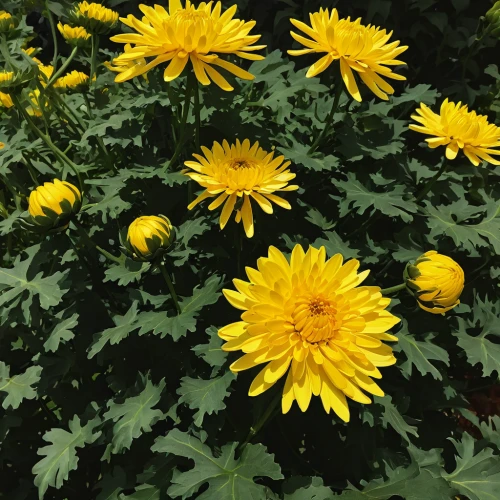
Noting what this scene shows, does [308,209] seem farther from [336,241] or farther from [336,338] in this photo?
[336,338]

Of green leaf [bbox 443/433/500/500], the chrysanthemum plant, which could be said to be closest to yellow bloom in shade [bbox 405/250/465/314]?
the chrysanthemum plant

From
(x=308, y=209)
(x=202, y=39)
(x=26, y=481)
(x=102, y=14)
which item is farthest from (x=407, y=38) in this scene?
(x=26, y=481)

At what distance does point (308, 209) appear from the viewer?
1758 mm

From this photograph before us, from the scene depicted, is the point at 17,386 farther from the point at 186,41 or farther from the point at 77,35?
the point at 77,35

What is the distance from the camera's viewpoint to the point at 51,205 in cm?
120

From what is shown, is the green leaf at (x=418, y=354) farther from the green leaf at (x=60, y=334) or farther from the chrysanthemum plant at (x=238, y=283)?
the green leaf at (x=60, y=334)

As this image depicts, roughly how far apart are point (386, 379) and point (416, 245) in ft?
1.43

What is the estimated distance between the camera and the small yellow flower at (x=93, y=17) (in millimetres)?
1770

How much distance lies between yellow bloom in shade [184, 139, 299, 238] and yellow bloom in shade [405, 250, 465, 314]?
1.17 ft

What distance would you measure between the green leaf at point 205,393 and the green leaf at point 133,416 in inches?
3.8

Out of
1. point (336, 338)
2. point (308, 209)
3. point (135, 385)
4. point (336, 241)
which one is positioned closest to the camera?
point (336, 338)

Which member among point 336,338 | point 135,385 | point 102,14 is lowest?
point 135,385

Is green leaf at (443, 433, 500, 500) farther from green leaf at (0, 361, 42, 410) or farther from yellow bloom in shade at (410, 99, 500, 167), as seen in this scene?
green leaf at (0, 361, 42, 410)

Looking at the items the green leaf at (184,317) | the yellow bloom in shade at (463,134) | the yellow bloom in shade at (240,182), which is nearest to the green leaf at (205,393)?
the green leaf at (184,317)
